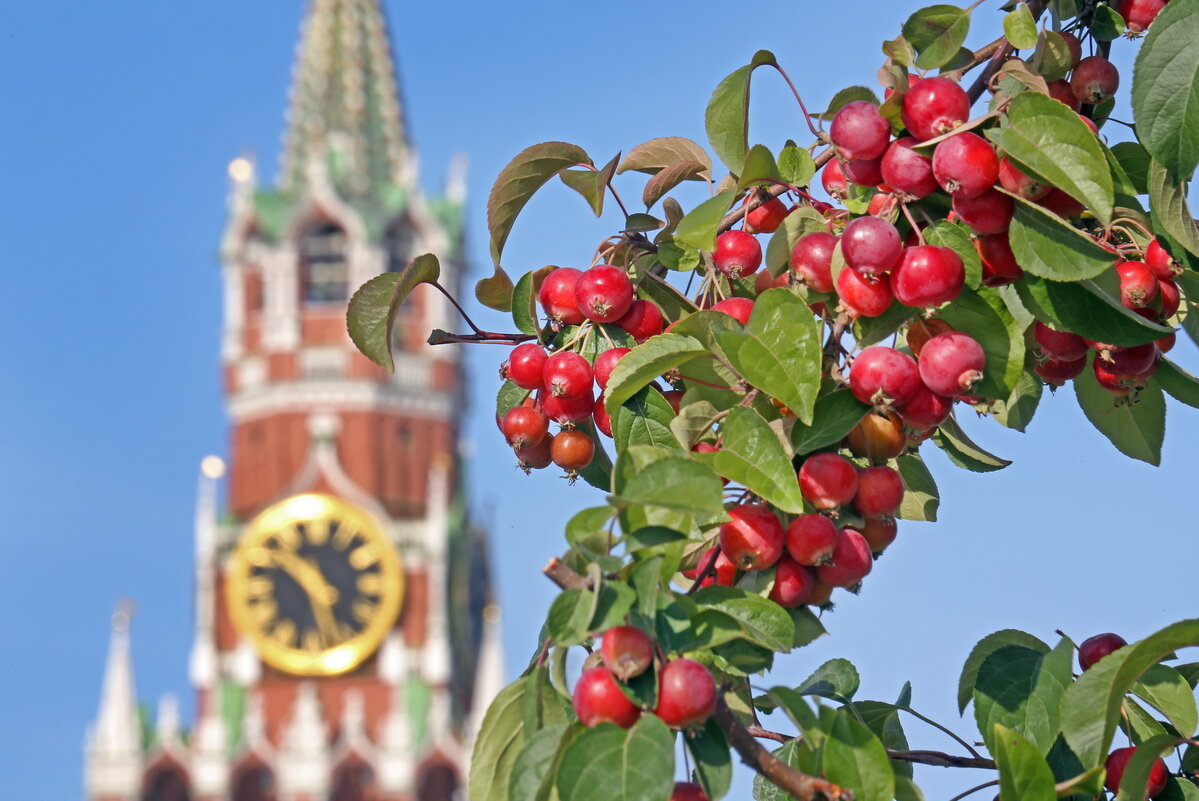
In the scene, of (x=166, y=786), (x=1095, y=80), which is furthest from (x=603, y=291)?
(x=166, y=786)

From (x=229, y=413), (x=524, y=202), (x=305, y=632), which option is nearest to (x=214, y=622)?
(x=305, y=632)

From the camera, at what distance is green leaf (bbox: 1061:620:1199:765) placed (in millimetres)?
2244

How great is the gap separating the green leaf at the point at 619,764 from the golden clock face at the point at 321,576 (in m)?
39.9

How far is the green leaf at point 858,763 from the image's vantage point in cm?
224

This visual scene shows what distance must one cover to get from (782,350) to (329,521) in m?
40.3

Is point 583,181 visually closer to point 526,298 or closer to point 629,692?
point 526,298

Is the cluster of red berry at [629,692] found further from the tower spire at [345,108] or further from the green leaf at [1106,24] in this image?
the tower spire at [345,108]

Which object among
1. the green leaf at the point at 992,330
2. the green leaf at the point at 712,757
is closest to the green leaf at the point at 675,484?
the green leaf at the point at 712,757

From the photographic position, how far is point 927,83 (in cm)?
244

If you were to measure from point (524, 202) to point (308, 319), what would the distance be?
40741mm

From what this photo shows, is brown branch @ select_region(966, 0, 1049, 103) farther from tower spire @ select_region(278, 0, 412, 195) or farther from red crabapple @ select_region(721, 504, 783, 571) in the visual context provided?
tower spire @ select_region(278, 0, 412, 195)

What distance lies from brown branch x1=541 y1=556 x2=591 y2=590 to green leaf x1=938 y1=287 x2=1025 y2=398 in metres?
0.59

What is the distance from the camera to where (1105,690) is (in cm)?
231

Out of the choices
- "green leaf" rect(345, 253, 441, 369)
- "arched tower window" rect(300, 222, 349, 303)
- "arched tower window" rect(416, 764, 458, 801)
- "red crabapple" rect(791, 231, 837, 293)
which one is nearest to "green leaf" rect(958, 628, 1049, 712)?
"red crabapple" rect(791, 231, 837, 293)
